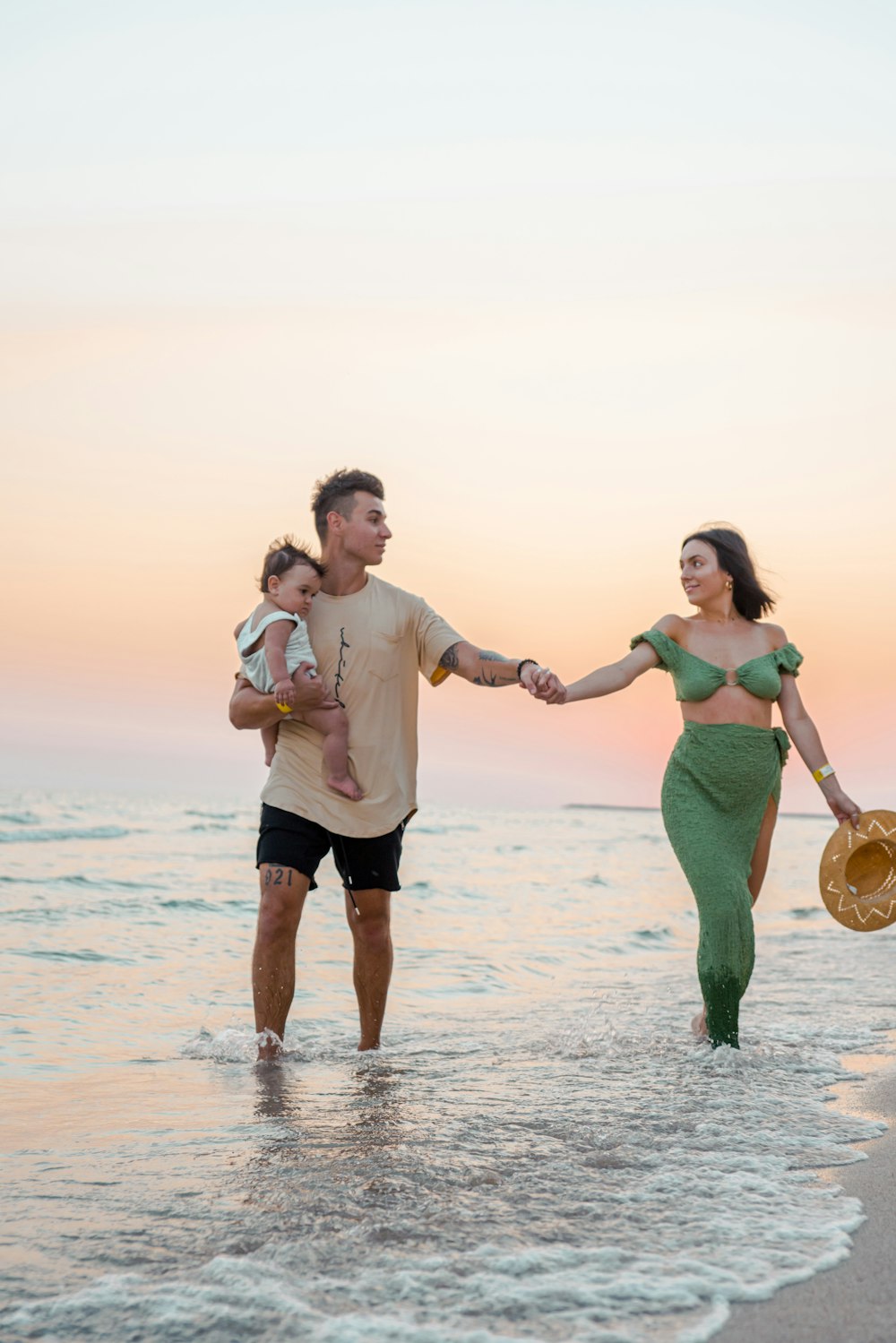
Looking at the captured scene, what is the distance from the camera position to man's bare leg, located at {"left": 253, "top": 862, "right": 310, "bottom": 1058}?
5.09 metres

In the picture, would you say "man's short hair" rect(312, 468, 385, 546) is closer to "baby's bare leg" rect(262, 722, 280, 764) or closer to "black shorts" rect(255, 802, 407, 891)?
"baby's bare leg" rect(262, 722, 280, 764)

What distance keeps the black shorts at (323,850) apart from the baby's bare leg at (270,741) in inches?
8.5

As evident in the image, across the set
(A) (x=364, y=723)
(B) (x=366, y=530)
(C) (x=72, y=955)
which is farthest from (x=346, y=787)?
(C) (x=72, y=955)

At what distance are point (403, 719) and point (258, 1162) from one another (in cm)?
219

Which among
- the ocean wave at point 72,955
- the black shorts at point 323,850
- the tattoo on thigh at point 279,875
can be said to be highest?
the black shorts at point 323,850

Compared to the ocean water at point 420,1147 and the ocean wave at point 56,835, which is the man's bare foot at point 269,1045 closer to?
the ocean water at point 420,1147

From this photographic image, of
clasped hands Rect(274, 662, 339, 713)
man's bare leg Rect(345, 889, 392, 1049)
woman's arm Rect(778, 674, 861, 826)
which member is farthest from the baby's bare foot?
woman's arm Rect(778, 674, 861, 826)

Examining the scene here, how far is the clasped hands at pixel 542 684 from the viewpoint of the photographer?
5234mm

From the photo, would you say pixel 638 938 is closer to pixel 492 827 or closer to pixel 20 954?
pixel 20 954

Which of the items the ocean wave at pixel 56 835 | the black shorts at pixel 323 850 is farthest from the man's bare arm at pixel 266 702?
the ocean wave at pixel 56 835

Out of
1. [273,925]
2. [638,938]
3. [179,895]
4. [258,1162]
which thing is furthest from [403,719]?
[179,895]

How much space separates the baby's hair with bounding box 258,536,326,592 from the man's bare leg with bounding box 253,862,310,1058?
3.76 ft

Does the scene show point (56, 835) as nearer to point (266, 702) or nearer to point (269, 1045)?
point (269, 1045)

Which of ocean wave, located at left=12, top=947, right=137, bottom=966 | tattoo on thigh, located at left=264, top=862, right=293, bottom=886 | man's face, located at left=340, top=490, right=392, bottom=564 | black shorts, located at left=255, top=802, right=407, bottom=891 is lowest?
ocean wave, located at left=12, top=947, right=137, bottom=966
